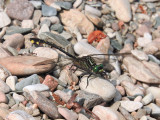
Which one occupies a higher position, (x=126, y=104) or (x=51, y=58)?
(x=51, y=58)

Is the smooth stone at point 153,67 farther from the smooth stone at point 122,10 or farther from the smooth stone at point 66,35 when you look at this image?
the smooth stone at point 66,35

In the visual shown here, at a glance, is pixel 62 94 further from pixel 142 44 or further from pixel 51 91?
pixel 142 44

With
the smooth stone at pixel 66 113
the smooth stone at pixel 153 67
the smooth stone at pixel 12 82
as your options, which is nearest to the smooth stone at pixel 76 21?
the smooth stone at pixel 153 67

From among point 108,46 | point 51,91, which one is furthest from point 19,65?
point 108,46

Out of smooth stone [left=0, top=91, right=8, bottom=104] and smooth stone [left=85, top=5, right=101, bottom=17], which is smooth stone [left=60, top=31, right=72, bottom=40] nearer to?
smooth stone [left=85, top=5, right=101, bottom=17]

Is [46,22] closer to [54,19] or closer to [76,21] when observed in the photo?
[54,19]
